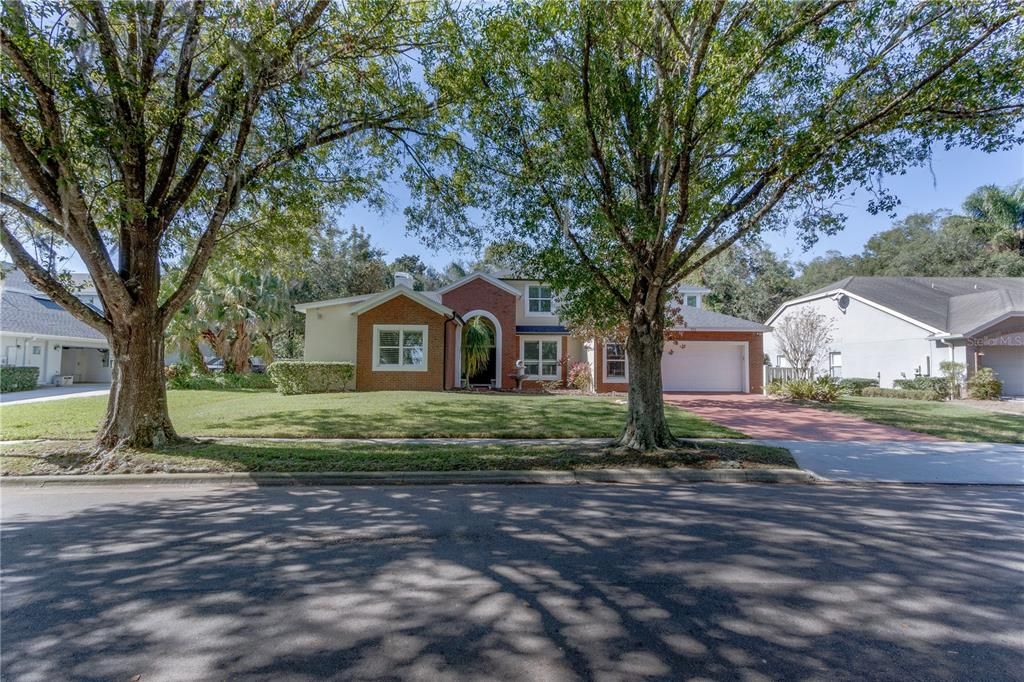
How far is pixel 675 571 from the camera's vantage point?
4.14 m

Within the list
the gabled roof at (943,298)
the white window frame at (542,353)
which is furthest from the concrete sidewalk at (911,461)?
the gabled roof at (943,298)

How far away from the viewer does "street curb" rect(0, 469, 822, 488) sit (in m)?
7.46

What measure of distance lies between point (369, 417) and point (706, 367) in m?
16.6

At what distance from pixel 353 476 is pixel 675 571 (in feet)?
16.9

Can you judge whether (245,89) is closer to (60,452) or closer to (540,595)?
(60,452)

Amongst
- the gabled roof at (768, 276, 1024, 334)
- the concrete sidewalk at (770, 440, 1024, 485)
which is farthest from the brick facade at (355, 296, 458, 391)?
the gabled roof at (768, 276, 1024, 334)

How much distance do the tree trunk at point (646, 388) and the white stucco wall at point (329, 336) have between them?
14.3 metres

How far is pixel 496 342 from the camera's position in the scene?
22.5 meters

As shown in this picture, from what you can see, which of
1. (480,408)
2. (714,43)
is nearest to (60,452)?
(480,408)

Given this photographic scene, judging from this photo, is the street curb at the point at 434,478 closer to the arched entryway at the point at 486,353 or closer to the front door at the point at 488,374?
the arched entryway at the point at 486,353

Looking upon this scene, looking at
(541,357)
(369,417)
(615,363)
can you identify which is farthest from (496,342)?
(369,417)

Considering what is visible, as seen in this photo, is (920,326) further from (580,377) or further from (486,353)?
(486,353)

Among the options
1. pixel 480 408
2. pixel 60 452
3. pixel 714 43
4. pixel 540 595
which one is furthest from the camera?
pixel 480 408

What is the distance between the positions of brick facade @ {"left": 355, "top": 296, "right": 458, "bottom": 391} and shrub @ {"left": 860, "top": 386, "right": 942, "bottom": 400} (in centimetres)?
1827
